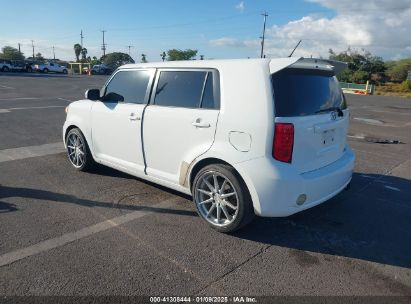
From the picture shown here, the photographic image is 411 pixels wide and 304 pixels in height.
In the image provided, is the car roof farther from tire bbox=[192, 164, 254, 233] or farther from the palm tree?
the palm tree

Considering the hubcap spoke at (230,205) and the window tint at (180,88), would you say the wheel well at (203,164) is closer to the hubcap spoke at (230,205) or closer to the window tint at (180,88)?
the hubcap spoke at (230,205)

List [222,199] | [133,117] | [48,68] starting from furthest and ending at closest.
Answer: [48,68], [133,117], [222,199]

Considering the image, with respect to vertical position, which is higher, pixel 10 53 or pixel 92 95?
pixel 10 53

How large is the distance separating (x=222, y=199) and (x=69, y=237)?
1563 mm

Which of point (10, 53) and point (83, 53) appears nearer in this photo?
point (10, 53)

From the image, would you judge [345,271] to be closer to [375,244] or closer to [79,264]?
[375,244]

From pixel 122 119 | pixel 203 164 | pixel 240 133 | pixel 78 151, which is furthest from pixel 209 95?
pixel 78 151

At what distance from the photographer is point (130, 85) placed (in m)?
4.94

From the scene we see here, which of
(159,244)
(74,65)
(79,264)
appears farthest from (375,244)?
(74,65)

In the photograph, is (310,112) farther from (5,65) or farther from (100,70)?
(100,70)

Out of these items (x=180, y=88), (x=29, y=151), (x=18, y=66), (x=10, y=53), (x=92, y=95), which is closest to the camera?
(x=180, y=88)

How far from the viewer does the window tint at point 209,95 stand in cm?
390

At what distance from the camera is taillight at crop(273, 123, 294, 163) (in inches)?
134

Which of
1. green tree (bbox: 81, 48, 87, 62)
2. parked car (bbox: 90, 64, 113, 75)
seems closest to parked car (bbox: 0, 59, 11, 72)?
parked car (bbox: 90, 64, 113, 75)
